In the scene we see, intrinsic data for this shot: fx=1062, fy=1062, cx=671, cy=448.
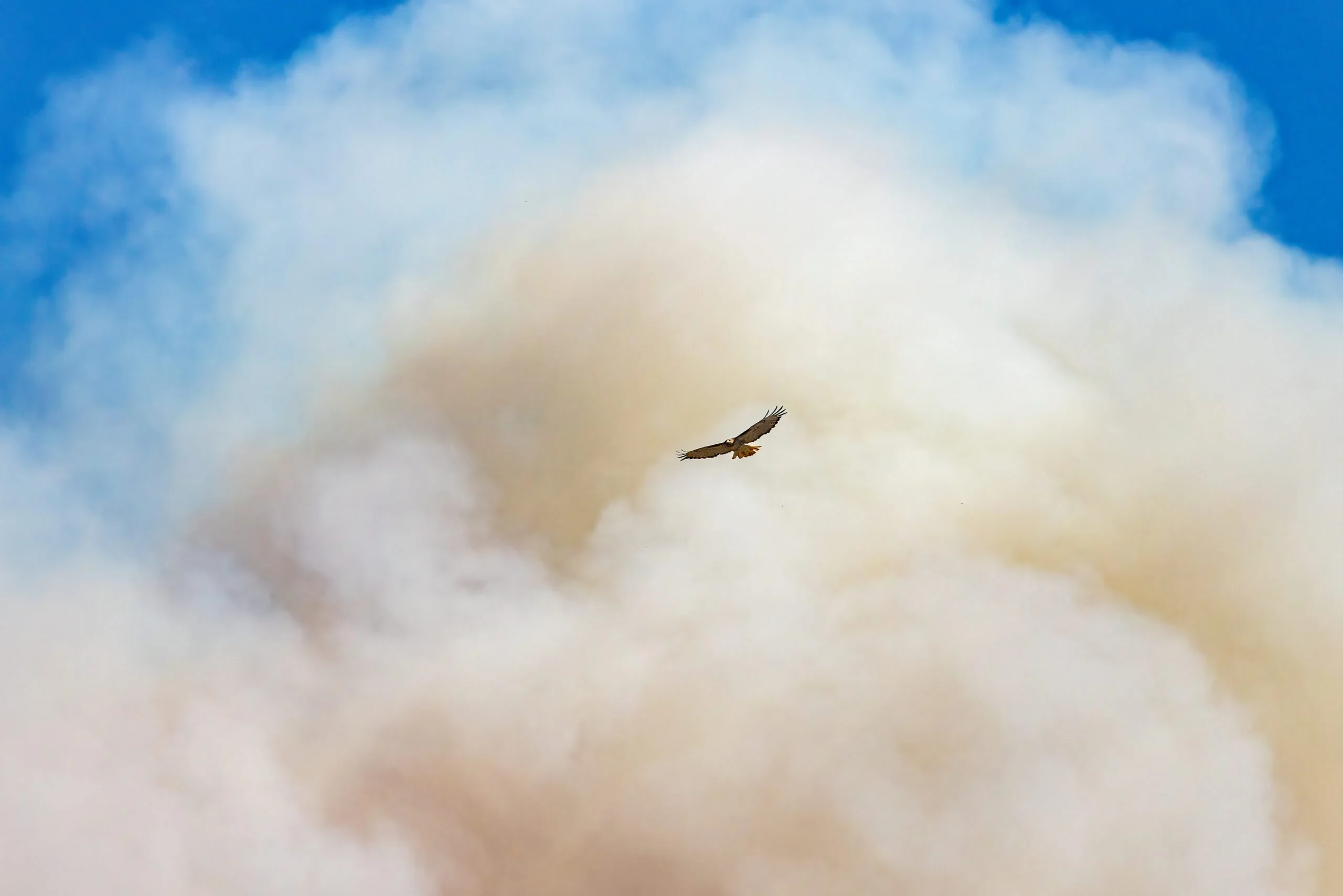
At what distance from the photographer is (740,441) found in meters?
54.3
